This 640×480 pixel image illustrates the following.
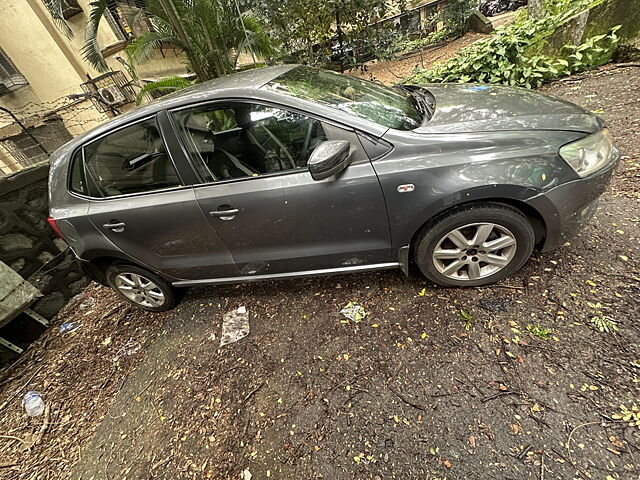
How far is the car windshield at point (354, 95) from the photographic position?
184 centimetres

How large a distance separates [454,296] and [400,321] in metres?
0.45

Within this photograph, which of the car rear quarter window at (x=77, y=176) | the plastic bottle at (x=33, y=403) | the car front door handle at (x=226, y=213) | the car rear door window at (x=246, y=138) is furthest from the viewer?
the plastic bottle at (x=33, y=403)

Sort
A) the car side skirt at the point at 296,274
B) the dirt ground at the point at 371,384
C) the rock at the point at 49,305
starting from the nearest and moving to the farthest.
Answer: the dirt ground at the point at 371,384 → the car side skirt at the point at 296,274 → the rock at the point at 49,305

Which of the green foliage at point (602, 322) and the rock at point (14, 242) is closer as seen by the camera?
the green foliage at point (602, 322)

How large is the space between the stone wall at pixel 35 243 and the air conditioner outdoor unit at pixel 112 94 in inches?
283

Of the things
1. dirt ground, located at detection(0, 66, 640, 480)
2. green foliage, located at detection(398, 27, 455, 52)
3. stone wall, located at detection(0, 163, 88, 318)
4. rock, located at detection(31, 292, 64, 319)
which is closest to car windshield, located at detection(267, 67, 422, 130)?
dirt ground, located at detection(0, 66, 640, 480)

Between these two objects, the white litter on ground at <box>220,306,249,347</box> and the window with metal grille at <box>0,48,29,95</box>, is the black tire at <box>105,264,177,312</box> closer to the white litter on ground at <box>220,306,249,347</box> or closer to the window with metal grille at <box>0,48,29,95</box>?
the white litter on ground at <box>220,306,249,347</box>

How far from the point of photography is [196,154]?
197 centimetres

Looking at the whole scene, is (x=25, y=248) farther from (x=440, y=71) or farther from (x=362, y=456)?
(x=440, y=71)

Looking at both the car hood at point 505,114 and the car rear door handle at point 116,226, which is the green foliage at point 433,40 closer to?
the car hood at point 505,114

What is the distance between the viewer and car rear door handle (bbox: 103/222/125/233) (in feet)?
7.05

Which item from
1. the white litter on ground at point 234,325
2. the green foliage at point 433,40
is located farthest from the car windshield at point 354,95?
the green foliage at point 433,40

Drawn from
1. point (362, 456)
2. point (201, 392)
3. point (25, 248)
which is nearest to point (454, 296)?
point (362, 456)

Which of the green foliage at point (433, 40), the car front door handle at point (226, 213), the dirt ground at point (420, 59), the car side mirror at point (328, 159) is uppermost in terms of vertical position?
the car side mirror at point (328, 159)
